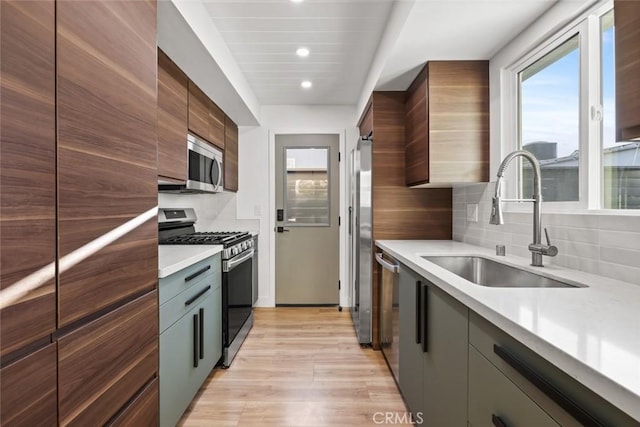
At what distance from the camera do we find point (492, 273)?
70.3 inches

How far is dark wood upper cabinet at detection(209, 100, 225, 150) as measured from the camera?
292cm

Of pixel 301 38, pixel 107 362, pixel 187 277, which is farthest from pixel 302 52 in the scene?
pixel 107 362

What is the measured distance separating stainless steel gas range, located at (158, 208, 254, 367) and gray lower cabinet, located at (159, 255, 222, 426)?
0.10 meters

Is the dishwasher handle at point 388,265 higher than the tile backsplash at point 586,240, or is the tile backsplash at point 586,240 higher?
the tile backsplash at point 586,240

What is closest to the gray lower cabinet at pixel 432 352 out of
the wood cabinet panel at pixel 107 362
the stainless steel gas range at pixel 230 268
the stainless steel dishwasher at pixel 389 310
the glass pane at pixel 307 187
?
the stainless steel dishwasher at pixel 389 310

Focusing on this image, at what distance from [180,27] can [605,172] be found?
2082 millimetres

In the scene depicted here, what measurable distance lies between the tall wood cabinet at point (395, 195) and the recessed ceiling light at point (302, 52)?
2.03 feet

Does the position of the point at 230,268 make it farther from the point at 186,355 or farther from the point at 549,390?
the point at 549,390

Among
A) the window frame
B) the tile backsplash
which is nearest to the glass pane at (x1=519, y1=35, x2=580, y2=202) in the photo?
the window frame

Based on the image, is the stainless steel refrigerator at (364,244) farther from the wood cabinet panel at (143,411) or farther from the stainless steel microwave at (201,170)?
the wood cabinet panel at (143,411)

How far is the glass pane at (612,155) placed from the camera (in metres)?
1.29

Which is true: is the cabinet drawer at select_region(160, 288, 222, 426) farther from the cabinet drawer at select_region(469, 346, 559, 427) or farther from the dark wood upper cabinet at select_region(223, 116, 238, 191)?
the dark wood upper cabinet at select_region(223, 116, 238, 191)

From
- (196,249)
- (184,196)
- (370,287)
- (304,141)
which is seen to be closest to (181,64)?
(196,249)

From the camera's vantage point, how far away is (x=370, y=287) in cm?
273
